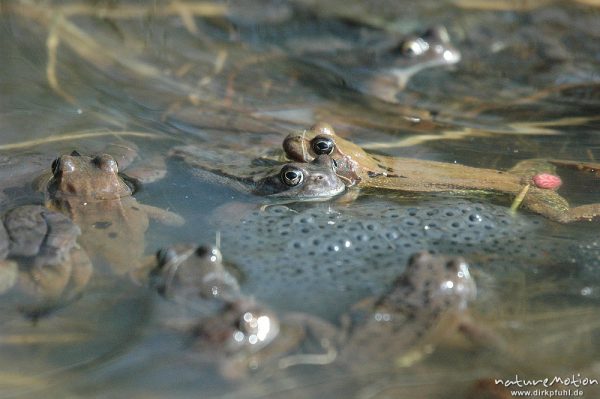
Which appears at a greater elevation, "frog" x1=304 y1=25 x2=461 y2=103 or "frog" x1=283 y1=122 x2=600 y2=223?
"frog" x1=304 y1=25 x2=461 y2=103

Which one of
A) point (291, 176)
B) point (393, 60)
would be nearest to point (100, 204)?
point (291, 176)

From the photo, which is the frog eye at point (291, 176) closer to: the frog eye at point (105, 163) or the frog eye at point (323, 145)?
the frog eye at point (323, 145)

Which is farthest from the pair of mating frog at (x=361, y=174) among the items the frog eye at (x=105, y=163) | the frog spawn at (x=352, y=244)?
the frog eye at (x=105, y=163)

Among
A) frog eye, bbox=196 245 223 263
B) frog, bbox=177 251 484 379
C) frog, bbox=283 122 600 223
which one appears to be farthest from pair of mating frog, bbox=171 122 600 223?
frog, bbox=177 251 484 379

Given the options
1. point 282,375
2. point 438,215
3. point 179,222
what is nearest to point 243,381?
point 282,375

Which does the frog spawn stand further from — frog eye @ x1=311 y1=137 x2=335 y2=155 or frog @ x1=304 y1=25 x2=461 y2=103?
frog @ x1=304 y1=25 x2=461 y2=103
